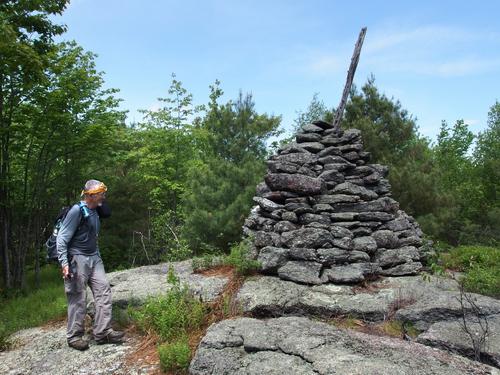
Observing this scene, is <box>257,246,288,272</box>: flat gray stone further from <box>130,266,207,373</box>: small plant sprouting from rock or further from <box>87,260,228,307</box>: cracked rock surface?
<box>130,266,207,373</box>: small plant sprouting from rock

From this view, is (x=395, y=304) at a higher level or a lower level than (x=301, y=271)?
lower

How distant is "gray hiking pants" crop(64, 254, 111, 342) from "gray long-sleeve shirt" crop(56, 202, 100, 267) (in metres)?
0.11

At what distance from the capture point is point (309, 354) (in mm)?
3713

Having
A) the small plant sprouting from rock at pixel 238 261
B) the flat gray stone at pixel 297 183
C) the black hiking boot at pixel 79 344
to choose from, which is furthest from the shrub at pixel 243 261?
the black hiking boot at pixel 79 344

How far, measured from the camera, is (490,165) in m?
25.5

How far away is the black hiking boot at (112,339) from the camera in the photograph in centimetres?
506

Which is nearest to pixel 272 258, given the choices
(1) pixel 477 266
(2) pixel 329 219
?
(2) pixel 329 219

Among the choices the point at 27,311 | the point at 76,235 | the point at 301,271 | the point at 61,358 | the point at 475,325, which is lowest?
the point at 27,311

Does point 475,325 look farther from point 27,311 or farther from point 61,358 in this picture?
point 27,311

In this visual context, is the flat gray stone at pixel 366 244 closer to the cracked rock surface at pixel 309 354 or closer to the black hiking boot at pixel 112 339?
the cracked rock surface at pixel 309 354

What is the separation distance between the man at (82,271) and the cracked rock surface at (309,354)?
1.44 meters

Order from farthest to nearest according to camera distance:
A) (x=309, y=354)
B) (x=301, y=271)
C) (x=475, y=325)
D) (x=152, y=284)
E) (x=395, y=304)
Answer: (x=152, y=284) < (x=301, y=271) < (x=395, y=304) < (x=475, y=325) < (x=309, y=354)

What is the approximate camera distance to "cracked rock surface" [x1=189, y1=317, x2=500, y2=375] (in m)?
3.43

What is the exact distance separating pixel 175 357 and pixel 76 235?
1.93 m
